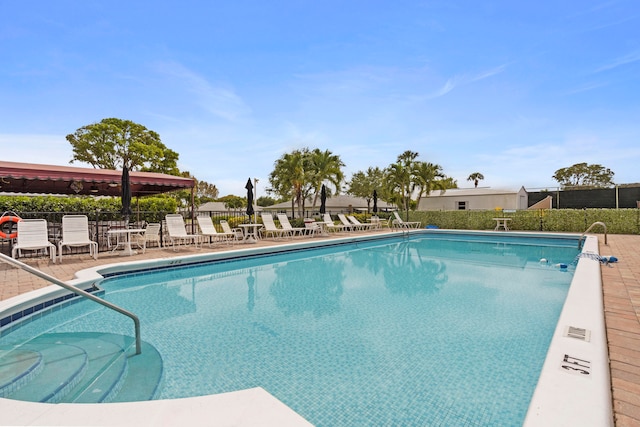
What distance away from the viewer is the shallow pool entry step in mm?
2482

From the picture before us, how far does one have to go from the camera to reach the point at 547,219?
16625 millimetres

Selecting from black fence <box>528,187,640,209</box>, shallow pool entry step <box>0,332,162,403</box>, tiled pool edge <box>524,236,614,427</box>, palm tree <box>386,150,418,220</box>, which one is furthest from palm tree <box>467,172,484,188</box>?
shallow pool entry step <box>0,332,162,403</box>

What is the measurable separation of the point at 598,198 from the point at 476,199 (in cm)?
892

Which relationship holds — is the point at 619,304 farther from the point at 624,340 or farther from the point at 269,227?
the point at 269,227

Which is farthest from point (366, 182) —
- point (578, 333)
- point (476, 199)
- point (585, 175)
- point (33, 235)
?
point (578, 333)

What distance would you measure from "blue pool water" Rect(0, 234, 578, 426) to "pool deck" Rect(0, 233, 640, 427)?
2.05ft

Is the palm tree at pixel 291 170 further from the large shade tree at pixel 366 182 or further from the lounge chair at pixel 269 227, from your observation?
the large shade tree at pixel 366 182

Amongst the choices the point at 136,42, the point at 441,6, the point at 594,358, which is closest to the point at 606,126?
the point at 441,6

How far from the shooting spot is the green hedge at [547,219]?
48.5 ft

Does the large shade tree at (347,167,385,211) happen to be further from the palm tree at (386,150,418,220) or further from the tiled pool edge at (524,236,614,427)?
the tiled pool edge at (524,236,614,427)

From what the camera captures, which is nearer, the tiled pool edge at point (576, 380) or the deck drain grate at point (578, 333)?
the tiled pool edge at point (576, 380)

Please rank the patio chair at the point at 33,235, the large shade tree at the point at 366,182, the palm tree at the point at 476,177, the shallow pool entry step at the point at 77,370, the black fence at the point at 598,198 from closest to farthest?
the shallow pool entry step at the point at 77,370, the patio chair at the point at 33,235, the black fence at the point at 598,198, the large shade tree at the point at 366,182, the palm tree at the point at 476,177

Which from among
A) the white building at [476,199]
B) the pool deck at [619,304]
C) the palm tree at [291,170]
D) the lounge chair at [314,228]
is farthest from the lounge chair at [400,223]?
the pool deck at [619,304]

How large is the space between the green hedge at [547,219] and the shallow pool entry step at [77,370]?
737 inches
